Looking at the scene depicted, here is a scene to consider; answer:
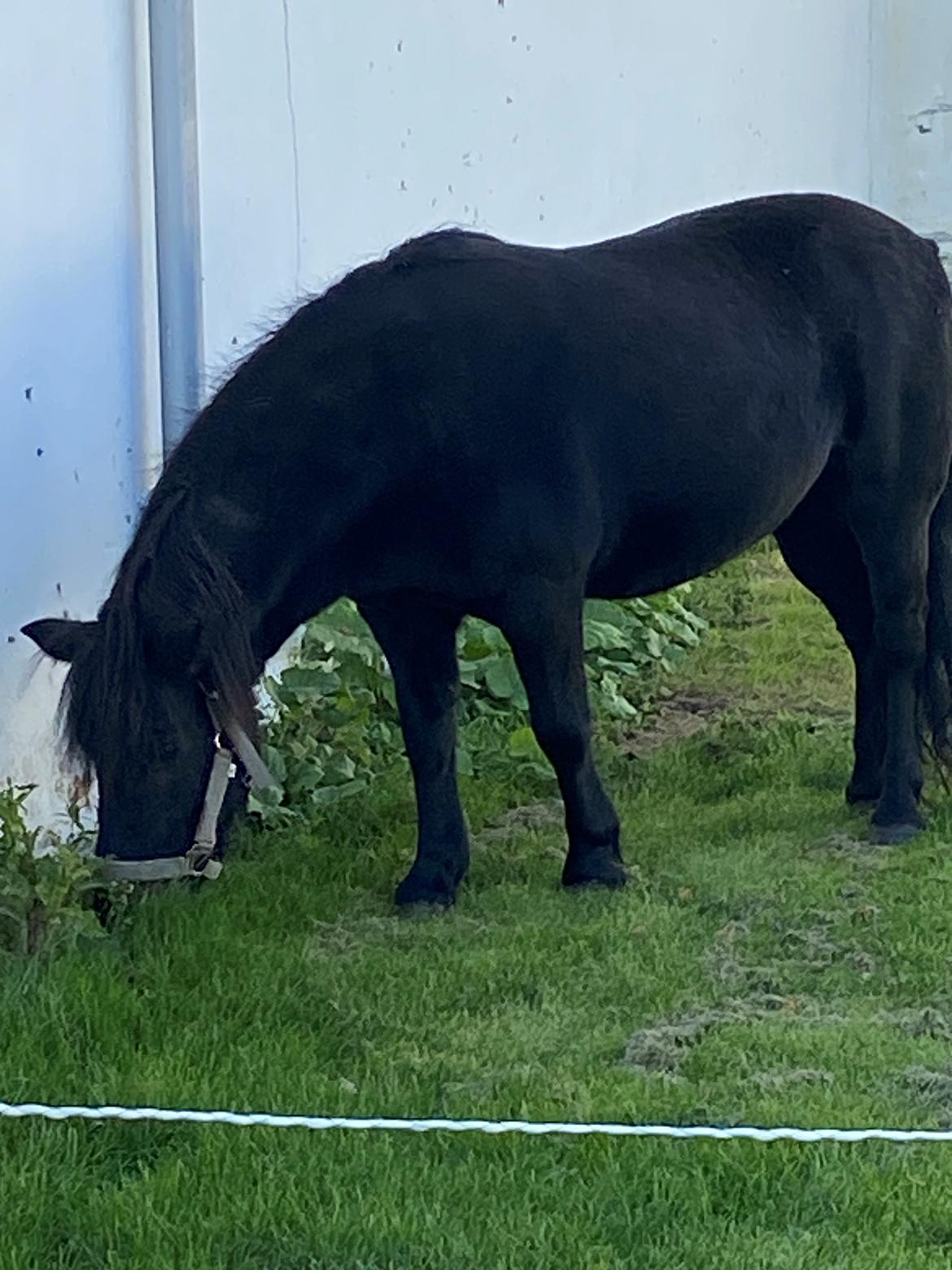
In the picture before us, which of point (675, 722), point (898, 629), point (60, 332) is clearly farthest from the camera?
point (675, 722)

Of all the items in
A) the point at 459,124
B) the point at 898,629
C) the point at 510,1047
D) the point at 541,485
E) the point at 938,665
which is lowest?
the point at 510,1047

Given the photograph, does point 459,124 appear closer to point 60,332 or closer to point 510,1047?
point 60,332

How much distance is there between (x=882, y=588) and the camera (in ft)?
17.0

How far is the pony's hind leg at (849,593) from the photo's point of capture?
5391 millimetres

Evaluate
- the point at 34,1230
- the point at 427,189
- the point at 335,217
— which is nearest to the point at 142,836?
the point at 34,1230

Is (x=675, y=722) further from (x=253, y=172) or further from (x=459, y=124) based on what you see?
(x=459, y=124)

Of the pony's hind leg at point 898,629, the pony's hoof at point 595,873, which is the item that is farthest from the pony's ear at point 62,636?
the pony's hind leg at point 898,629

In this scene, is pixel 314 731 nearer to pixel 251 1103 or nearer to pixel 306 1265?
pixel 251 1103

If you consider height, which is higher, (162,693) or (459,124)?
(459,124)

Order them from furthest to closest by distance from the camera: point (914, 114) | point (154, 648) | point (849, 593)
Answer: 1. point (914, 114)
2. point (849, 593)
3. point (154, 648)

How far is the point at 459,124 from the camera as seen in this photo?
281 inches

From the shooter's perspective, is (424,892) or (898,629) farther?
(898,629)

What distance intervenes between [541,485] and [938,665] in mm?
1578

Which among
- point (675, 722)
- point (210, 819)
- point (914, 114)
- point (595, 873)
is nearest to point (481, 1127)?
point (210, 819)
